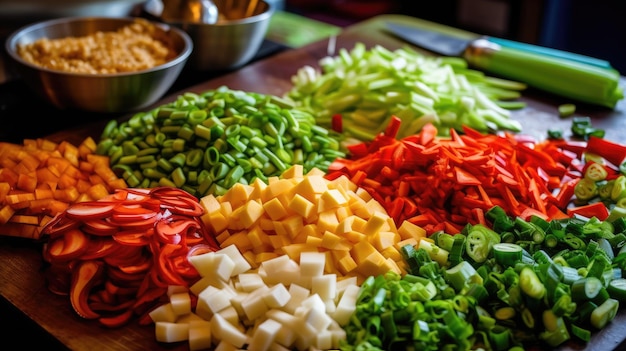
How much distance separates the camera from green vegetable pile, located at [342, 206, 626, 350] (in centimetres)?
158

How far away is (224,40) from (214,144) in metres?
0.92

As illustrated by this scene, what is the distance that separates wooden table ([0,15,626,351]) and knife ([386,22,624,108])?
0.17 feet

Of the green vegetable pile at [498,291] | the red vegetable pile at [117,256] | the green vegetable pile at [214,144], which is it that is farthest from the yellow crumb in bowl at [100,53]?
the green vegetable pile at [498,291]

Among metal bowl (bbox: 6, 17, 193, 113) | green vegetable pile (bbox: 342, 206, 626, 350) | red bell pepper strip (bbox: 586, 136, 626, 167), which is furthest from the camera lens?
metal bowl (bbox: 6, 17, 193, 113)

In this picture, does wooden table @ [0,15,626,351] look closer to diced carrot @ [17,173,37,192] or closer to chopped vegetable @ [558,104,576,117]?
chopped vegetable @ [558,104,576,117]

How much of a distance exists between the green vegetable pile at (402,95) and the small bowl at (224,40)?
290mm

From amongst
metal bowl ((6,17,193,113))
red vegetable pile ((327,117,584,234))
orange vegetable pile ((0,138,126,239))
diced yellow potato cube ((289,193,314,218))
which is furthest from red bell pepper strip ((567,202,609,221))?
metal bowl ((6,17,193,113))

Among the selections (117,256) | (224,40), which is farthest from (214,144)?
(224,40)

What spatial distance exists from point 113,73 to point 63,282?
98cm

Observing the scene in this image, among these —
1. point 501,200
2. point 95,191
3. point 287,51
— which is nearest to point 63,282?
point 95,191

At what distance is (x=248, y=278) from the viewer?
5.66 ft

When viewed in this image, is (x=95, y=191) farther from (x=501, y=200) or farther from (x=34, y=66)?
(x=501, y=200)

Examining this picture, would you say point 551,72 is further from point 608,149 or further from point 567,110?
point 608,149

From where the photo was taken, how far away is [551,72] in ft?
9.65
